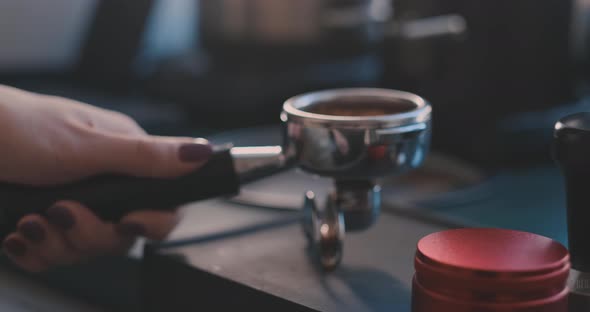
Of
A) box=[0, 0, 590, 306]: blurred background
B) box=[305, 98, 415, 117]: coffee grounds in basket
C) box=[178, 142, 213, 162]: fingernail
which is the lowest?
box=[0, 0, 590, 306]: blurred background

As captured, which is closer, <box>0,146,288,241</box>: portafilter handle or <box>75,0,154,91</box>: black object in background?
<box>0,146,288,241</box>: portafilter handle

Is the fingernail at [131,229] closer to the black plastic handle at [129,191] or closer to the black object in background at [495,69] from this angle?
the black plastic handle at [129,191]

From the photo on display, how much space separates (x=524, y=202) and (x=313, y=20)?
466 mm

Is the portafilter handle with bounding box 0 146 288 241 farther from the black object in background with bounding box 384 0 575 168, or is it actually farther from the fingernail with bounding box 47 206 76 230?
the black object in background with bounding box 384 0 575 168

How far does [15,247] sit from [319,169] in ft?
0.62

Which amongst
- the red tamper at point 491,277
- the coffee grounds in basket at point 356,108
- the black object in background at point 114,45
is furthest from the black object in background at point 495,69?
the black object in background at point 114,45

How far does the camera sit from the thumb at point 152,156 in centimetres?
46

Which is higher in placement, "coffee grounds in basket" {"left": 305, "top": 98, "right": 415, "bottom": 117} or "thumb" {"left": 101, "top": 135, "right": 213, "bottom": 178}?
"coffee grounds in basket" {"left": 305, "top": 98, "right": 415, "bottom": 117}

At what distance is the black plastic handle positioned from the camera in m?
0.47

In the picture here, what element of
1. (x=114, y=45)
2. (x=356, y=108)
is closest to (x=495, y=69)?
(x=356, y=108)

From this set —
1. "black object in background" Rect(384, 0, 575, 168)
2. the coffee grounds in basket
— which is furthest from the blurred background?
the coffee grounds in basket

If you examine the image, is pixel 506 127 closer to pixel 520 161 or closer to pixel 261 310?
pixel 520 161

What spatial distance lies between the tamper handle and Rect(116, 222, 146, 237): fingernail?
0.24m

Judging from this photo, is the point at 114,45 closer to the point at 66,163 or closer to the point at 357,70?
the point at 357,70
